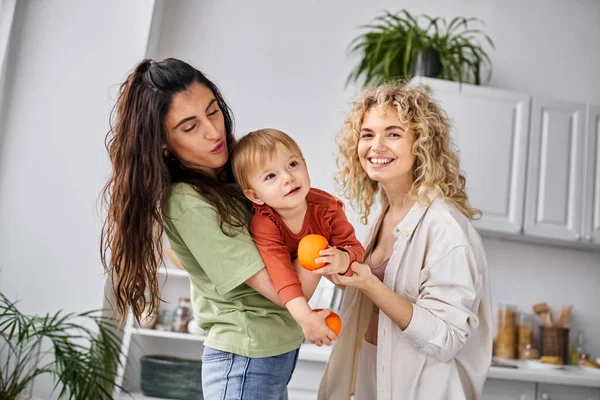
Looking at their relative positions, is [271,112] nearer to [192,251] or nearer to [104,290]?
[104,290]

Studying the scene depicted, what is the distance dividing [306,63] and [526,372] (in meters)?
2.11

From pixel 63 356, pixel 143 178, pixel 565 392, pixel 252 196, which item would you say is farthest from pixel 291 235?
pixel 565 392

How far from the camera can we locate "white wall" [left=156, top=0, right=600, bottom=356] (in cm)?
350

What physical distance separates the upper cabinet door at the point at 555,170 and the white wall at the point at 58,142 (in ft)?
7.25

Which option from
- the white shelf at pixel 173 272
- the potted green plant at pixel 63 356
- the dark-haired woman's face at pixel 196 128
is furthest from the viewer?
the white shelf at pixel 173 272

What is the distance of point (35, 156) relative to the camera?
9.62ft

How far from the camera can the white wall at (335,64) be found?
3.50 m

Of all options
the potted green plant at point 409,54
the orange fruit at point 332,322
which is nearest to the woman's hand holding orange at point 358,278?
the orange fruit at point 332,322

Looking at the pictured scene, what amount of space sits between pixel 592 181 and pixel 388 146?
218 centimetres

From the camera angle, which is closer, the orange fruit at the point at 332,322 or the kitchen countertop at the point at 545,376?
the orange fruit at the point at 332,322

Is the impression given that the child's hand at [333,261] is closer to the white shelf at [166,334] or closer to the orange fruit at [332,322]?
the orange fruit at [332,322]

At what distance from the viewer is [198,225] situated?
130 cm

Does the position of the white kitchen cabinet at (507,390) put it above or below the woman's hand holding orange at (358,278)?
below

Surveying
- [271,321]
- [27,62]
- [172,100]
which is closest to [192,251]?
[271,321]
